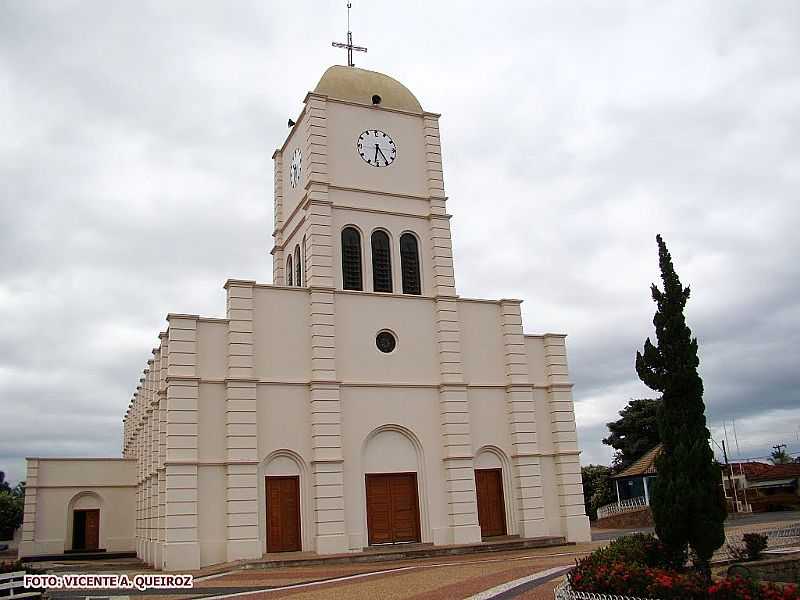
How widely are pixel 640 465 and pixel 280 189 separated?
24843 mm

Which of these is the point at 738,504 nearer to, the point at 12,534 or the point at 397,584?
the point at 397,584

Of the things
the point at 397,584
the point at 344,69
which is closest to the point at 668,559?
the point at 397,584

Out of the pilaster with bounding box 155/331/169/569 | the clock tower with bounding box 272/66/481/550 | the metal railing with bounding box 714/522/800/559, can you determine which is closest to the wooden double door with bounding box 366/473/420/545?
the clock tower with bounding box 272/66/481/550

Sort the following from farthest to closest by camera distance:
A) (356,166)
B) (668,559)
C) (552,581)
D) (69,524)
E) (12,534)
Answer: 1. (12,534)
2. (69,524)
3. (356,166)
4. (552,581)
5. (668,559)

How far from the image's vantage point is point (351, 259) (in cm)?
2711

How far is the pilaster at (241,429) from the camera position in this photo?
22.3m

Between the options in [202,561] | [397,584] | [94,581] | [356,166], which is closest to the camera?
[397,584]

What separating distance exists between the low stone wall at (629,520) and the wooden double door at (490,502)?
42.3 feet

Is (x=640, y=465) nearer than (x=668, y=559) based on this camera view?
No

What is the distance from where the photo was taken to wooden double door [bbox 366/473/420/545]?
2458 cm

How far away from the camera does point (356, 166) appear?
91.5ft

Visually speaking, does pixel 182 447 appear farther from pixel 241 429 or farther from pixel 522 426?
pixel 522 426

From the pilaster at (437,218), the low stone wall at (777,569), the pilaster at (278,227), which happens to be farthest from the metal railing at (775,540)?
the pilaster at (278,227)

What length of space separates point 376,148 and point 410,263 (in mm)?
4474
